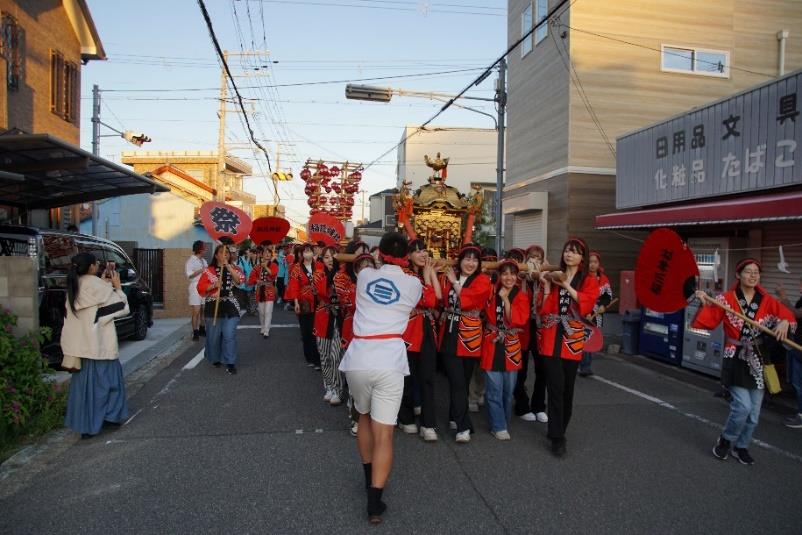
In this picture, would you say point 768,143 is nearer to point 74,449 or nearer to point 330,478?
point 330,478

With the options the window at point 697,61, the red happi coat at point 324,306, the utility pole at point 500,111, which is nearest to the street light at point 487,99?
the utility pole at point 500,111

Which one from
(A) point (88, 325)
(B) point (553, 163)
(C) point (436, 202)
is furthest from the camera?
(B) point (553, 163)

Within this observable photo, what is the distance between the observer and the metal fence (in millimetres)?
14305

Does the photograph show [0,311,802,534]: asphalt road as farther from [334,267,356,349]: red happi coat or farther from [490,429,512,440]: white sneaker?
[334,267,356,349]: red happi coat

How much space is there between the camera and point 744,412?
15.2 feet

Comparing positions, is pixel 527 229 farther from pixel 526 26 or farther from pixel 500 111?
pixel 526 26

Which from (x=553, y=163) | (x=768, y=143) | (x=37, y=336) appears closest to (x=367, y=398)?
(x=37, y=336)

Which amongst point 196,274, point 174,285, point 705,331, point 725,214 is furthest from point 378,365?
point 174,285

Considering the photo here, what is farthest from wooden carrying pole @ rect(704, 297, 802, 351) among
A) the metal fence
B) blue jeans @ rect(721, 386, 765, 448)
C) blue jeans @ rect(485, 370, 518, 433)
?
the metal fence

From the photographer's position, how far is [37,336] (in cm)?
520

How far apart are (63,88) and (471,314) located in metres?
13.2

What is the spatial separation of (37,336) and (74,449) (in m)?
1.16

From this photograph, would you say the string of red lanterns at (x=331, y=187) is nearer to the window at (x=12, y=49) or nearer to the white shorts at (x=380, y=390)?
the window at (x=12, y=49)

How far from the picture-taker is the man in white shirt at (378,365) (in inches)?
140
